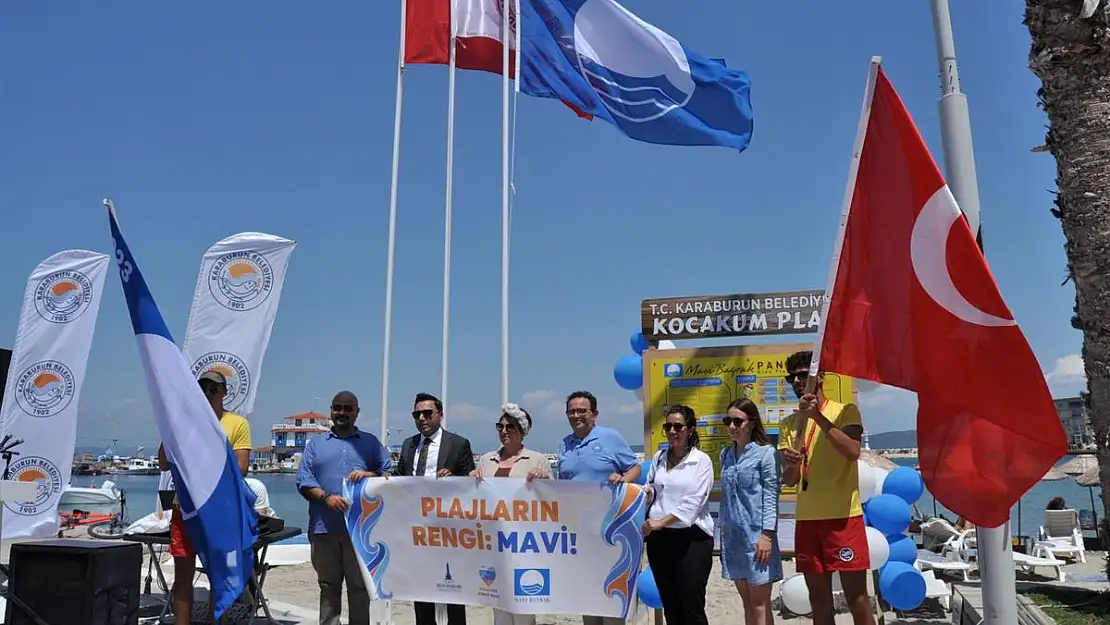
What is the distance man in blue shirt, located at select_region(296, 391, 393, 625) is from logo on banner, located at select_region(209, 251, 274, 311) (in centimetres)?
595

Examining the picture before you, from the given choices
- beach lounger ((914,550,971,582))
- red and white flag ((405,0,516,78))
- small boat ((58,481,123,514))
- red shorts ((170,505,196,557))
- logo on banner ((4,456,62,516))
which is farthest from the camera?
small boat ((58,481,123,514))

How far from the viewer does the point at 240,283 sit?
1130 cm

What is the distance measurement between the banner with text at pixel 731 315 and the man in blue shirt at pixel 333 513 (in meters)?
3.90

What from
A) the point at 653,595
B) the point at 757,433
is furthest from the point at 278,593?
the point at 757,433

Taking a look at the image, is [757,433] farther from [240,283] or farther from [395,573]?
[240,283]

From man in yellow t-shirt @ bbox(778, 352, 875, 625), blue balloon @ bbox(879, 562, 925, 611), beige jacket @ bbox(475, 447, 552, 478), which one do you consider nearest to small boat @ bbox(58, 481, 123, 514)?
beige jacket @ bbox(475, 447, 552, 478)

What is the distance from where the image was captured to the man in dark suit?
579 cm

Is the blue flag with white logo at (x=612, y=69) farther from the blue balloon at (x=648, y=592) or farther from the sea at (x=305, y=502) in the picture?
the sea at (x=305, y=502)

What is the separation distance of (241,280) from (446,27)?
487cm

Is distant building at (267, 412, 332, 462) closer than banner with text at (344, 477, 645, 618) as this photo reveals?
No

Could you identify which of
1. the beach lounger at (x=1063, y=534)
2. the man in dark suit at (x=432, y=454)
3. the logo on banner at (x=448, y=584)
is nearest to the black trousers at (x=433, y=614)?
the man in dark suit at (x=432, y=454)

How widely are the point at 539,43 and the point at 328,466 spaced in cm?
463

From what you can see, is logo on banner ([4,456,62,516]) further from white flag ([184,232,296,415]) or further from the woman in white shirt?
the woman in white shirt

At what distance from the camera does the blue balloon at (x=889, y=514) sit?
757 cm
